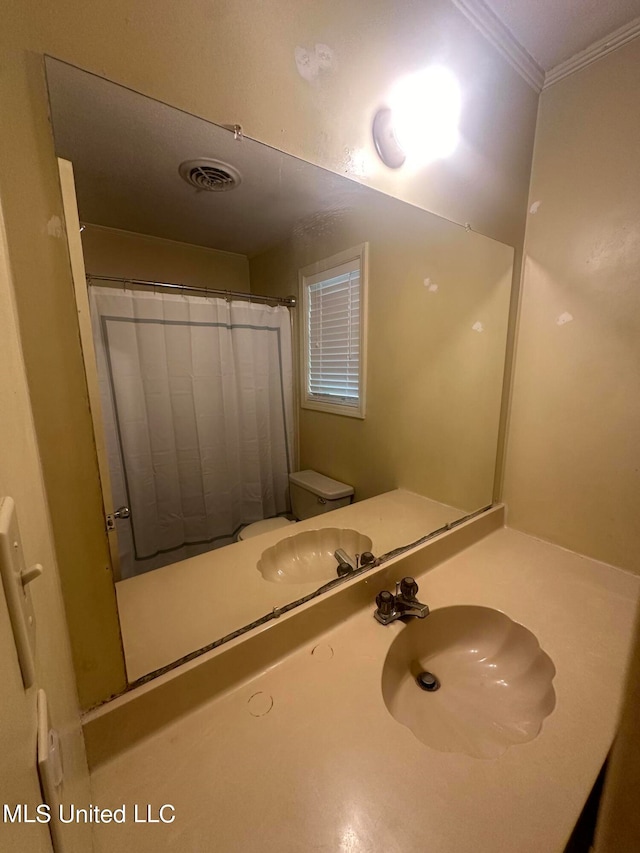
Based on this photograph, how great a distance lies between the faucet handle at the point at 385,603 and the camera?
32.0 inches

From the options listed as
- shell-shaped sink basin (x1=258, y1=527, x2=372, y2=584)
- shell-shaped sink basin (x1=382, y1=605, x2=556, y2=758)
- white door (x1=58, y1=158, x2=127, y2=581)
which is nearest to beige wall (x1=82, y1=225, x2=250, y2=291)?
white door (x1=58, y1=158, x2=127, y2=581)

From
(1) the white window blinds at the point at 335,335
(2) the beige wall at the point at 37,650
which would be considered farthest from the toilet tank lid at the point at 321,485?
(2) the beige wall at the point at 37,650

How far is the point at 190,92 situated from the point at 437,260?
899 mm

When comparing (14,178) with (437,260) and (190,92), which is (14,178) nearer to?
(190,92)

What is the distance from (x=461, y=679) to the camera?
85 centimetres

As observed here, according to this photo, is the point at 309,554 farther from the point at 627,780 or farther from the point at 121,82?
the point at 121,82

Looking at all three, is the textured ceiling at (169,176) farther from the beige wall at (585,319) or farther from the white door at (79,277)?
the beige wall at (585,319)

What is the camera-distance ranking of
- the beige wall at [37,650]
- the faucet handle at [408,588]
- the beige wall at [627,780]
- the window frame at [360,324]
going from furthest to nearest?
1. the window frame at [360,324]
2. the faucet handle at [408,588]
3. the beige wall at [627,780]
4. the beige wall at [37,650]

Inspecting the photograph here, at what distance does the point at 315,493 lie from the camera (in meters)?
1.25

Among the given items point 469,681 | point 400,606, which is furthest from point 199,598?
point 469,681

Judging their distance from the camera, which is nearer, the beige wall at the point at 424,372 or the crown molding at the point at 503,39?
the crown molding at the point at 503,39

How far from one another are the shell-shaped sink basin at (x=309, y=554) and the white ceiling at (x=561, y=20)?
4.91ft

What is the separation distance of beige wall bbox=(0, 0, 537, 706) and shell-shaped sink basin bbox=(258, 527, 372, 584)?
0.44 metres

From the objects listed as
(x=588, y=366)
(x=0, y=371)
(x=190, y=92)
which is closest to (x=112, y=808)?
(x=0, y=371)
